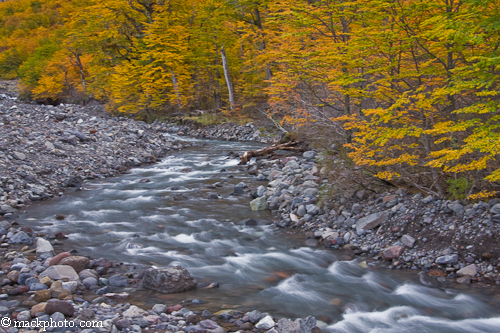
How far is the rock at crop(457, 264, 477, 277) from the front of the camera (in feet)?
15.8

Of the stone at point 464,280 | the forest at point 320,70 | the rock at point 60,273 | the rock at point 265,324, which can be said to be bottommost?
the stone at point 464,280

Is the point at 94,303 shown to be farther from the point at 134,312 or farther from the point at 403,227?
the point at 403,227

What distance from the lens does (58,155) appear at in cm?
1164

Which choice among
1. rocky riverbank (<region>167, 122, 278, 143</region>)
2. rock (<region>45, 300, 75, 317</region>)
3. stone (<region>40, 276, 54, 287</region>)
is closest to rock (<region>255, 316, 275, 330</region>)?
rock (<region>45, 300, 75, 317</region>)

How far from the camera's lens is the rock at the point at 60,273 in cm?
462

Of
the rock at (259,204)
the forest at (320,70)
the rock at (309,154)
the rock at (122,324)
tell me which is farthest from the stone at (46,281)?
the rock at (309,154)

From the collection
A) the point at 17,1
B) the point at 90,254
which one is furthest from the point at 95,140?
the point at 17,1

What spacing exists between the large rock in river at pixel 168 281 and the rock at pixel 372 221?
309 centimetres

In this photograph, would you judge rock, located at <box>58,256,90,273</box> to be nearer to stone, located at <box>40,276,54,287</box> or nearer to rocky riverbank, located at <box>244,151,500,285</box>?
stone, located at <box>40,276,54,287</box>

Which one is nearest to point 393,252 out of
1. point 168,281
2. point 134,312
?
point 168,281

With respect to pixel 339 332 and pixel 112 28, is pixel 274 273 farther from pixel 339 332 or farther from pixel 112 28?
pixel 112 28

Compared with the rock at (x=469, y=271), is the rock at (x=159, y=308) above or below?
above

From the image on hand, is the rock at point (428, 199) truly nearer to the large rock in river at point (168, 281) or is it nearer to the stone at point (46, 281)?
the large rock in river at point (168, 281)

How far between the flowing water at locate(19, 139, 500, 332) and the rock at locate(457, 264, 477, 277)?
25cm
